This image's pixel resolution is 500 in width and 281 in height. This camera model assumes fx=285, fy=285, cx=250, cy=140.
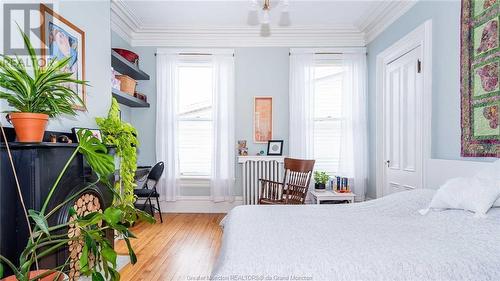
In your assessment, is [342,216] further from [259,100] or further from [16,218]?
[259,100]

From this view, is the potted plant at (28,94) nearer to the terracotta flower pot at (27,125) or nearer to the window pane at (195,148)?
the terracotta flower pot at (27,125)

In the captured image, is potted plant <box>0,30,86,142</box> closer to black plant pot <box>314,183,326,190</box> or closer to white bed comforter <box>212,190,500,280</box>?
white bed comforter <box>212,190,500,280</box>

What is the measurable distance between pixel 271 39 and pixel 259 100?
0.97m

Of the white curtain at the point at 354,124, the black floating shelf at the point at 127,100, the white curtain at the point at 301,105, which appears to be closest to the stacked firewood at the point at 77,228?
the black floating shelf at the point at 127,100

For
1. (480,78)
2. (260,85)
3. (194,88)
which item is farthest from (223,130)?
(480,78)

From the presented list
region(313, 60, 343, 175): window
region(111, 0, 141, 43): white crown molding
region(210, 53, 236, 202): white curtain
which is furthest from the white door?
region(111, 0, 141, 43): white crown molding

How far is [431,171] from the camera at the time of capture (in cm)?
273

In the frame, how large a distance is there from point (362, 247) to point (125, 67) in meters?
3.72

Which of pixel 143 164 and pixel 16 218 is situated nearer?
pixel 16 218

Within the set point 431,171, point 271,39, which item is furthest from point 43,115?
point 271,39

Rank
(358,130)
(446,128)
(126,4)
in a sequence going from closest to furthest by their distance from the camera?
(446,128) → (126,4) → (358,130)

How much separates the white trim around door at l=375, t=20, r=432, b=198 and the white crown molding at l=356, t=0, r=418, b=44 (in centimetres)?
35

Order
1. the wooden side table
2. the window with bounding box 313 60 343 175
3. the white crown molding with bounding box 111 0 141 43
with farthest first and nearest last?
the window with bounding box 313 60 343 175 → the wooden side table → the white crown molding with bounding box 111 0 141 43

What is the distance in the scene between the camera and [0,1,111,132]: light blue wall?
241cm
